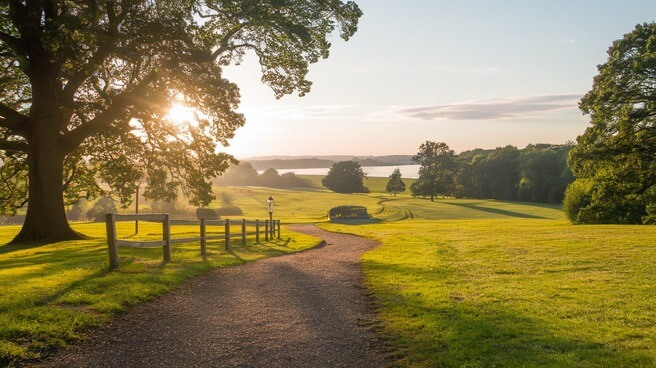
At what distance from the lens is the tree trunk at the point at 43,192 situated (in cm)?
Answer: 2286

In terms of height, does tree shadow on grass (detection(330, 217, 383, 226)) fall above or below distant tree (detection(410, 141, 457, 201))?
below

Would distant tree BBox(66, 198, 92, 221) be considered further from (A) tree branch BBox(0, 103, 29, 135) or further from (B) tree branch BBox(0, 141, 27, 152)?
(A) tree branch BBox(0, 103, 29, 135)

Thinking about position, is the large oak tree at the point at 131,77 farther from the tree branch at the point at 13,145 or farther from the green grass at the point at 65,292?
the green grass at the point at 65,292

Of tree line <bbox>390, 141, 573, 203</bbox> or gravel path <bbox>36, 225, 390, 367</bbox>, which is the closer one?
gravel path <bbox>36, 225, 390, 367</bbox>

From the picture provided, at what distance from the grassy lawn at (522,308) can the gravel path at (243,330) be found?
73 cm

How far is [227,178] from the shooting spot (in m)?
180

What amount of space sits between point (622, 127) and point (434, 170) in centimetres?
9369

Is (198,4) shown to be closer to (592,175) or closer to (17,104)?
(17,104)

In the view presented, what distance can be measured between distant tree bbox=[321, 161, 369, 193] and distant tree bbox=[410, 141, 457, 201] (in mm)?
25828

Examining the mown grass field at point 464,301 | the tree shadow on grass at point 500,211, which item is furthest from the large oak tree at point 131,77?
the tree shadow on grass at point 500,211

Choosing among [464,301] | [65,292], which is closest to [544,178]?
[464,301]

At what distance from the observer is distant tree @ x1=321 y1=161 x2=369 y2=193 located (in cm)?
14950

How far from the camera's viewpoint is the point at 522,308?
30.4 ft

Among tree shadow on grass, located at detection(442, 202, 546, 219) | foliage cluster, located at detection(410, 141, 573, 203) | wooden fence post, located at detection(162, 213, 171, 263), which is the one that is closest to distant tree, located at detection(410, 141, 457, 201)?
foliage cluster, located at detection(410, 141, 573, 203)
